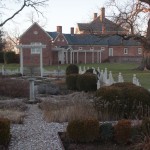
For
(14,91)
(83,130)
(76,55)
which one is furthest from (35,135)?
(76,55)

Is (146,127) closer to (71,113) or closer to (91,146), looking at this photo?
(91,146)

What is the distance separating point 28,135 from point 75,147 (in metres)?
1.51

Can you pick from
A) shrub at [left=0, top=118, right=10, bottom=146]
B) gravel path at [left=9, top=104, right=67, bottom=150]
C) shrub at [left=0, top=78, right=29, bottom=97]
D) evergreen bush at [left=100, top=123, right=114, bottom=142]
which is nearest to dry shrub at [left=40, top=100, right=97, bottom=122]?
gravel path at [left=9, top=104, right=67, bottom=150]

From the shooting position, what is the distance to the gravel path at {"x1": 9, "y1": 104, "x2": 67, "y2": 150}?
27.4 feet

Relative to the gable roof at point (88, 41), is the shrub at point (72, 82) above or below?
below

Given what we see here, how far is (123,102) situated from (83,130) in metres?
3.53

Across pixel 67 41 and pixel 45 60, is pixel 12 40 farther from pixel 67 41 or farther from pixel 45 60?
pixel 45 60

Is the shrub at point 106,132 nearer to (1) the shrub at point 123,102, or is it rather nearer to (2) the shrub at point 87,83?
(1) the shrub at point 123,102

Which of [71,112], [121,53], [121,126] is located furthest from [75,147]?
[121,53]

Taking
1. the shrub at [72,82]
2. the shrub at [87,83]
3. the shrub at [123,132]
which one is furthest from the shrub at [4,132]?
the shrub at [72,82]

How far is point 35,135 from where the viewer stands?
9422mm

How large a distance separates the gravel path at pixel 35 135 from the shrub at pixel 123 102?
1.66 meters

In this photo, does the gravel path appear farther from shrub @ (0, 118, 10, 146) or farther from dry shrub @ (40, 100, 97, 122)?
dry shrub @ (40, 100, 97, 122)

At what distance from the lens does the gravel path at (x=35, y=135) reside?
8359mm
